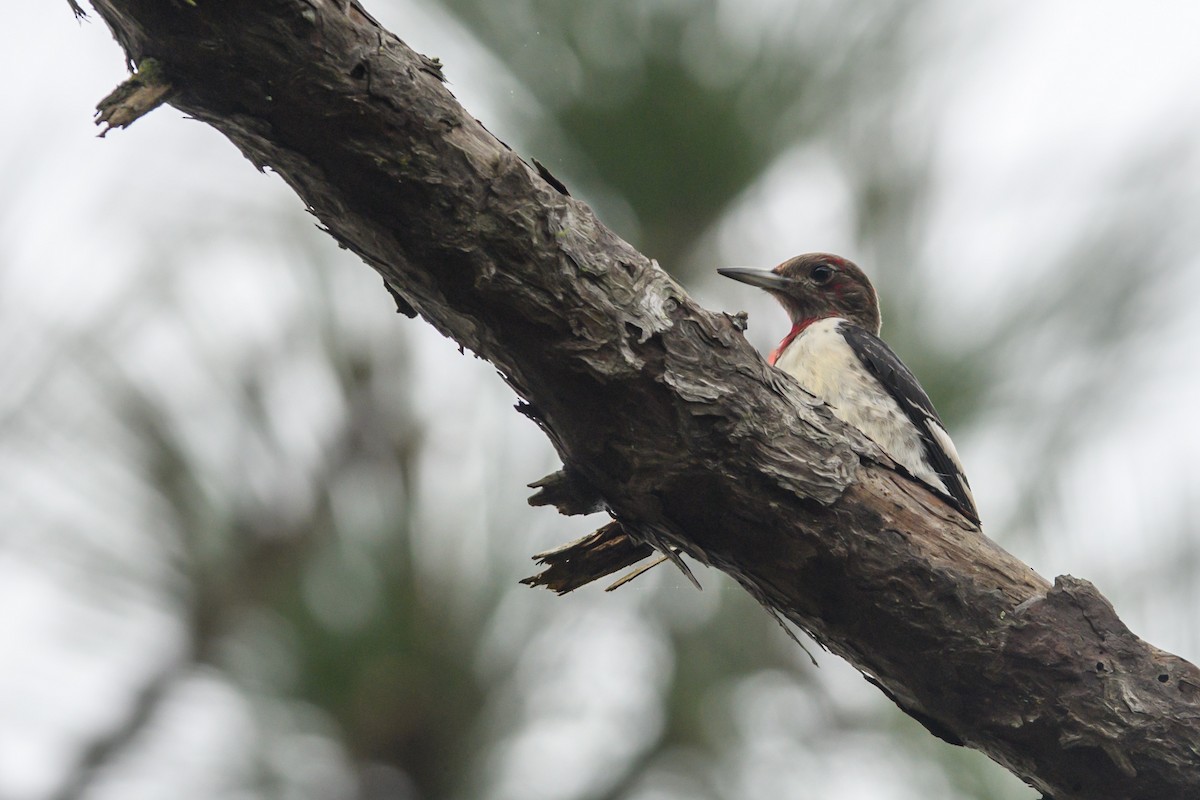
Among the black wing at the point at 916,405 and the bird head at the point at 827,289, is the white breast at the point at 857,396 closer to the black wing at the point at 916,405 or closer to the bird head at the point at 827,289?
the black wing at the point at 916,405

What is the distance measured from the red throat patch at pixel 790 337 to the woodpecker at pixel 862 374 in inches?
0.6

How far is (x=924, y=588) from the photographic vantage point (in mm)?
2410

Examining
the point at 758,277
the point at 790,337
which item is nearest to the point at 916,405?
the point at 758,277

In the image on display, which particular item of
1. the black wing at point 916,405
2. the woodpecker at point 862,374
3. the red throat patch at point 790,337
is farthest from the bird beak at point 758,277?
the black wing at point 916,405

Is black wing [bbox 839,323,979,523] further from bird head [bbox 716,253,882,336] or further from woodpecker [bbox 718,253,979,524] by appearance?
bird head [bbox 716,253,882,336]

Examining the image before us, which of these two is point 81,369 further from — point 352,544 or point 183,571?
point 352,544

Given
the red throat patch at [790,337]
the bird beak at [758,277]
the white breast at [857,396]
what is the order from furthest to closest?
the red throat patch at [790,337]
the bird beak at [758,277]
the white breast at [857,396]

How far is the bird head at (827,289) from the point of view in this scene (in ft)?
15.8

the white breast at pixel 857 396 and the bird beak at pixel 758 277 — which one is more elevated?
the bird beak at pixel 758 277

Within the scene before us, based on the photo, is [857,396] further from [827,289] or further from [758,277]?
[827,289]

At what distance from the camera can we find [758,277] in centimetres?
444

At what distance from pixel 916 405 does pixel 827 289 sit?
3.30ft

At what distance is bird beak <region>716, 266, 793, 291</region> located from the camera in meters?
4.20

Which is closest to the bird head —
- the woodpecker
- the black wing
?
the woodpecker
